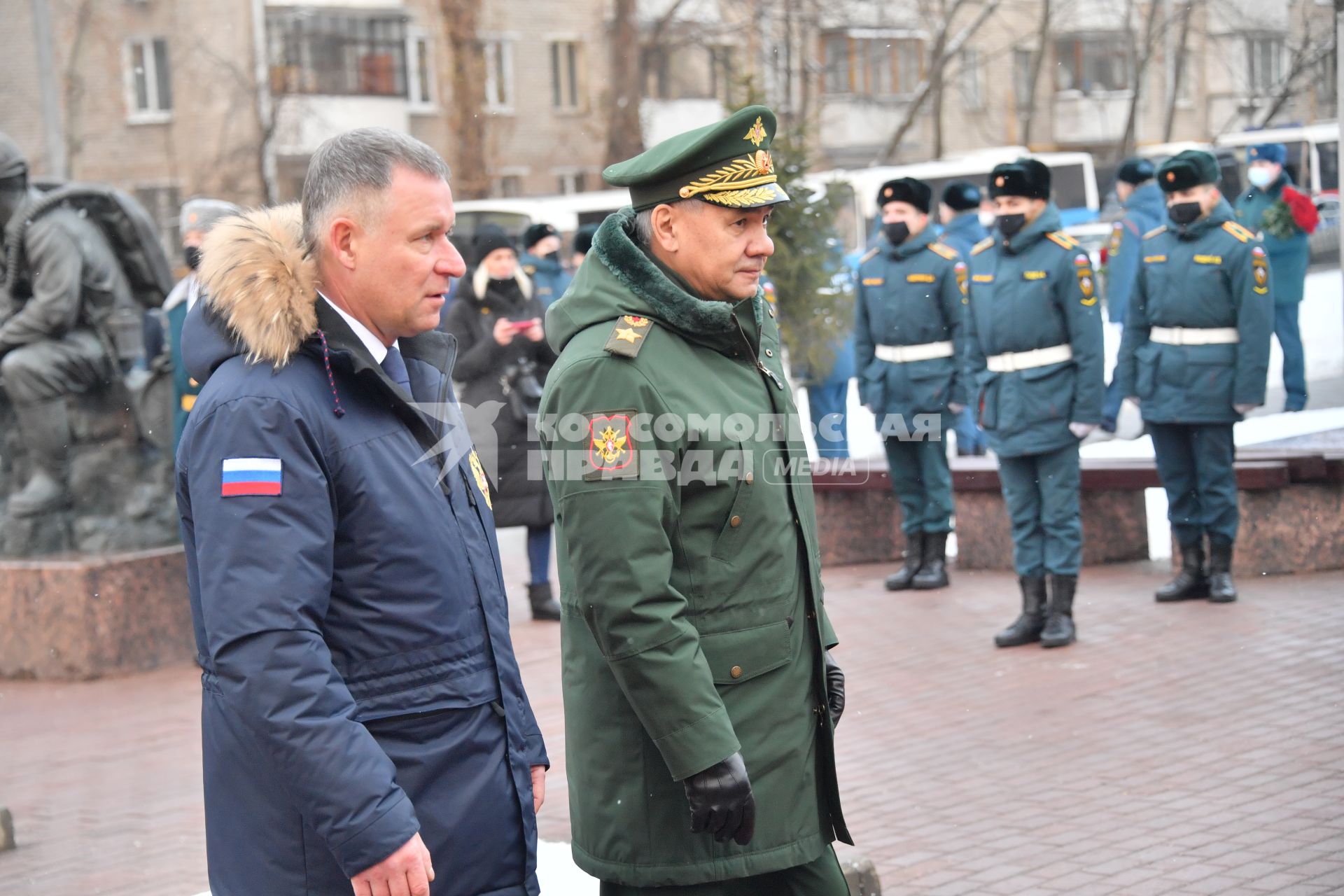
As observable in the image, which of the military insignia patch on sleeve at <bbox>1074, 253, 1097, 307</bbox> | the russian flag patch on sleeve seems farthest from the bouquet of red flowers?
the russian flag patch on sleeve

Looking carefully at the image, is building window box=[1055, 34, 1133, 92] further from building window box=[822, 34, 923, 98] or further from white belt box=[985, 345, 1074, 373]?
white belt box=[985, 345, 1074, 373]

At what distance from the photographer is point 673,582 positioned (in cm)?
298

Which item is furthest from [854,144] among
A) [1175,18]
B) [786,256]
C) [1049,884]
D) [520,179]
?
[1049,884]

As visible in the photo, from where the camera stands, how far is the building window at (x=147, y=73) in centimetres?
4100

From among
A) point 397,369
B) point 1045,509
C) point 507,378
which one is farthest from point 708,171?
point 507,378

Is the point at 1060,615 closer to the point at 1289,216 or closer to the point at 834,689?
the point at 834,689

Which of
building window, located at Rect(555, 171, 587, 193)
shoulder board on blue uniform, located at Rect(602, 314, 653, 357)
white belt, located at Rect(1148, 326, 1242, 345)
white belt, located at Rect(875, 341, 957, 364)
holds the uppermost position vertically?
building window, located at Rect(555, 171, 587, 193)

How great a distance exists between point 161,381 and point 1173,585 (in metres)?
5.50

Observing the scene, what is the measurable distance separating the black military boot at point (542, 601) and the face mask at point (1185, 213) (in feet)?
12.5

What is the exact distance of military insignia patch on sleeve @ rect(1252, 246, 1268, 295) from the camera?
313 inches

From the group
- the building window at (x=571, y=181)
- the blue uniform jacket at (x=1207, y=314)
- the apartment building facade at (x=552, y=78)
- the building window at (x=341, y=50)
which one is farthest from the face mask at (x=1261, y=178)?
the building window at (x=571, y=181)

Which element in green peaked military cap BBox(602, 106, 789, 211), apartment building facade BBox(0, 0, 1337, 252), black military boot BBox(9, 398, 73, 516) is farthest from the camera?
apartment building facade BBox(0, 0, 1337, 252)

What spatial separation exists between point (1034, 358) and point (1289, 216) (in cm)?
731

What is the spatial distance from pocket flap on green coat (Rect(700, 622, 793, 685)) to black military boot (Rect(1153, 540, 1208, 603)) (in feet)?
19.0
